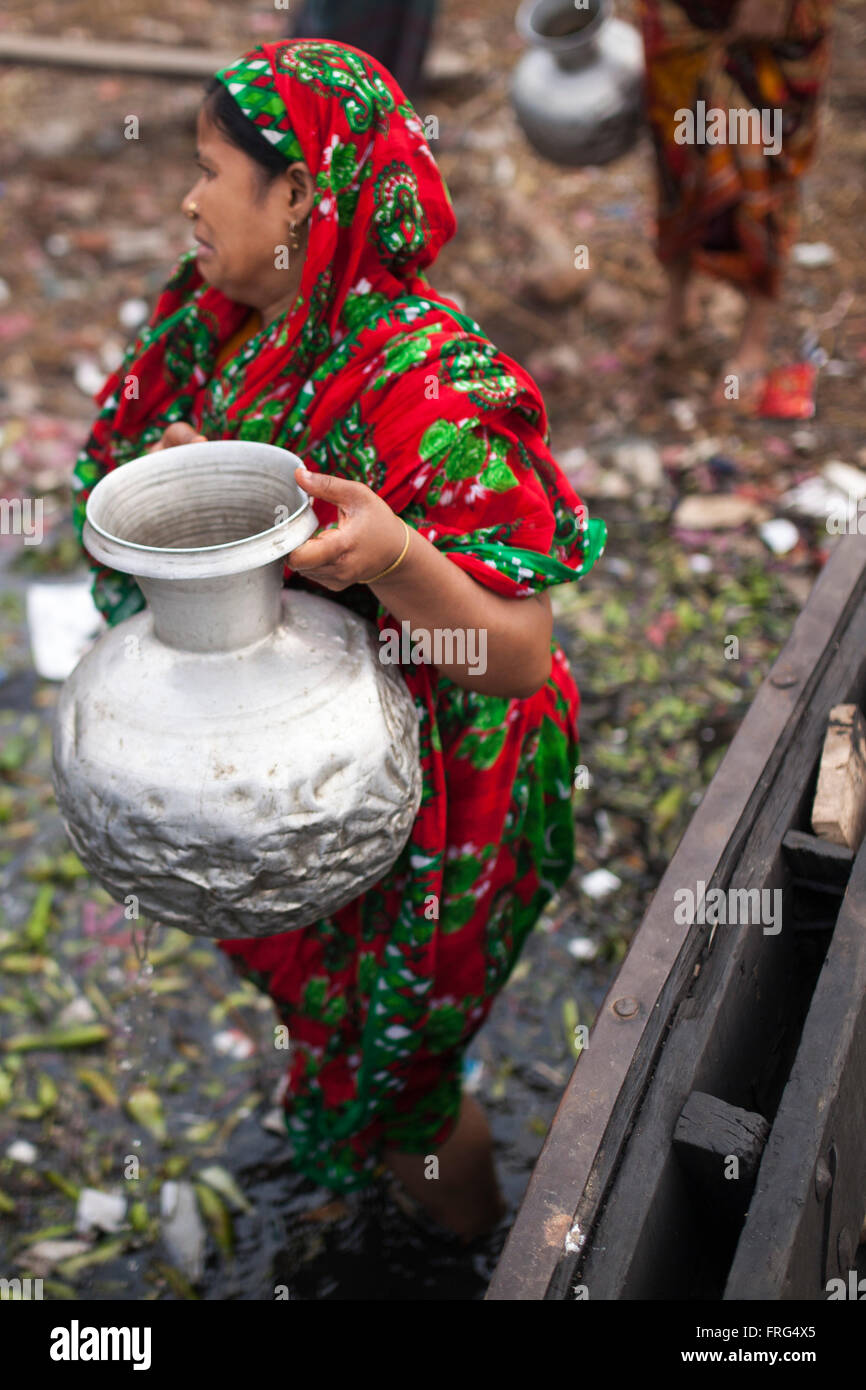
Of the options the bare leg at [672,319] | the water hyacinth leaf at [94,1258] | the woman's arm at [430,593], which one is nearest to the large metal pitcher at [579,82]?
the bare leg at [672,319]

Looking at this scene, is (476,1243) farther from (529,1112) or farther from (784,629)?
(784,629)

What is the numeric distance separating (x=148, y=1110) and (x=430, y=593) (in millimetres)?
1766

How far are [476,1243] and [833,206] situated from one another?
16.1 feet

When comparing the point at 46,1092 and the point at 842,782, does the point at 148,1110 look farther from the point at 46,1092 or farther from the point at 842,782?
the point at 842,782

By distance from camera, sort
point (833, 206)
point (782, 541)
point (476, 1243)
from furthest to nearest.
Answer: point (833, 206) < point (782, 541) < point (476, 1243)

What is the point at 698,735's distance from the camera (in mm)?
3504

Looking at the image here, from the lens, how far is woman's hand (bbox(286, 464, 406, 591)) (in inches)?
53.8

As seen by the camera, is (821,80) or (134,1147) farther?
(821,80)

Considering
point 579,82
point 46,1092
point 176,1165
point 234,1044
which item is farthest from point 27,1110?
point 579,82

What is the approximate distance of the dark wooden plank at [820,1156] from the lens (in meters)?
1.28

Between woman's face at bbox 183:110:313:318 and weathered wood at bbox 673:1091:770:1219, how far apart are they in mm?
1212

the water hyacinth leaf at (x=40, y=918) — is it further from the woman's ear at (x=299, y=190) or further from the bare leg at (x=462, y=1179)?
the woman's ear at (x=299, y=190)

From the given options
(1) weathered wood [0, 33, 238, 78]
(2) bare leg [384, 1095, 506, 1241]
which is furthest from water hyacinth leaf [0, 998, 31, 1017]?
(1) weathered wood [0, 33, 238, 78]

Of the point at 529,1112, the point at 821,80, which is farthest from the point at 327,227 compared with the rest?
the point at 821,80
